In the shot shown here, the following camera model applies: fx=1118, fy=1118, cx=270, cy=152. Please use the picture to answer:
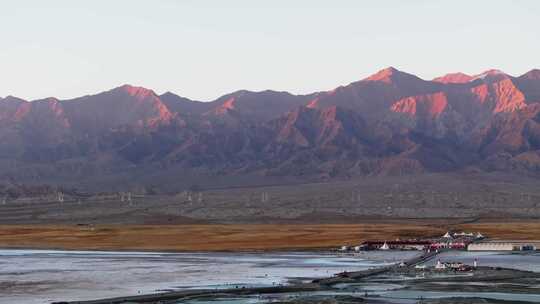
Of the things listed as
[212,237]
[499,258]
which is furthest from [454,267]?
[212,237]

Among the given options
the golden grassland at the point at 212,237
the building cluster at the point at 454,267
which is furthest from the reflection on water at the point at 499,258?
the golden grassland at the point at 212,237

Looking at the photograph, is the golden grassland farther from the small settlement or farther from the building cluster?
the building cluster

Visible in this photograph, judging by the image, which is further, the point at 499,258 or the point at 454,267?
the point at 499,258

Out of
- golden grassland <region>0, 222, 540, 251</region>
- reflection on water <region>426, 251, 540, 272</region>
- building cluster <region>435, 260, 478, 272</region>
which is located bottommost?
reflection on water <region>426, 251, 540, 272</region>

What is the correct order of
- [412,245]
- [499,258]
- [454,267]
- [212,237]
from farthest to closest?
[212,237], [412,245], [499,258], [454,267]

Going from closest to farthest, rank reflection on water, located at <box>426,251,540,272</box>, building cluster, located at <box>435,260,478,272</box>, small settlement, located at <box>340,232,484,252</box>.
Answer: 1. building cluster, located at <box>435,260,478,272</box>
2. reflection on water, located at <box>426,251,540,272</box>
3. small settlement, located at <box>340,232,484,252</box>

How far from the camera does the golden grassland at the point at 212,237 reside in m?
152

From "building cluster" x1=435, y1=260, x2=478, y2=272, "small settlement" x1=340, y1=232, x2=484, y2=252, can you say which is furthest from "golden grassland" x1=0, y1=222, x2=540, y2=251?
"building cluster" x1=435, y1=260, x2=478, y2=272

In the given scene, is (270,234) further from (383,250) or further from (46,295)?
(46,295)

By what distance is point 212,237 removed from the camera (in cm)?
17262

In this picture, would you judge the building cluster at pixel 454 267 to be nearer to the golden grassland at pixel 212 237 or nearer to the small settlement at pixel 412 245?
the small settlement at pixel 412 245

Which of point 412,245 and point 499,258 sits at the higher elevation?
point 412,245

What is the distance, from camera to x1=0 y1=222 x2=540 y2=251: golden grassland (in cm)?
15225

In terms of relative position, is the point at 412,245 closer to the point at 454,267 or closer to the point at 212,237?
the point at 212,237
